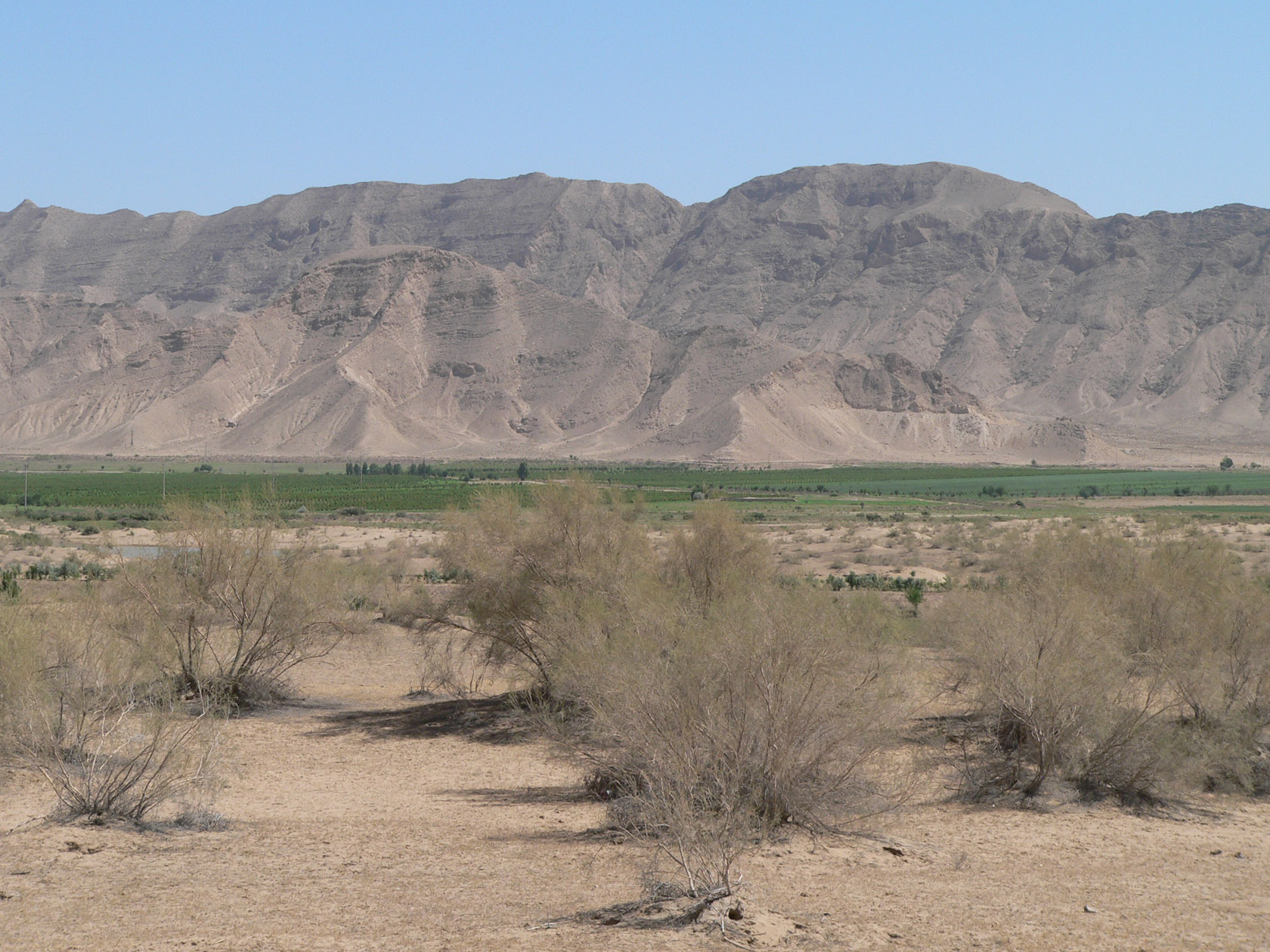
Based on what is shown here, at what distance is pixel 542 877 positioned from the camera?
10.9m

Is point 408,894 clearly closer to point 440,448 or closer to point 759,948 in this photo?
point 759,948

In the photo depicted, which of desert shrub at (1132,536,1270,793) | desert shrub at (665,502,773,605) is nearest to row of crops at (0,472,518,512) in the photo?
desert shrub at (665,502,773,605)

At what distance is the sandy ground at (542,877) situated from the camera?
9289mm

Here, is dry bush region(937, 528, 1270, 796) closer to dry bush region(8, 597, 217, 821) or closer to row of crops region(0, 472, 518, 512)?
dry bush region(8, 597, 217, 821)

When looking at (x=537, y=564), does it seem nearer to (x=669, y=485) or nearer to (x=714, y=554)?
(x=714, y=554)

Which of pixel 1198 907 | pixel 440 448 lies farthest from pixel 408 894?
pixel 440 448

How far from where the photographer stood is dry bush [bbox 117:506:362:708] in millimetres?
20234

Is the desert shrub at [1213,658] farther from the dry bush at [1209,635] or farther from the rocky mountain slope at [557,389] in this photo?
the rocky mountain slope at [557,389]

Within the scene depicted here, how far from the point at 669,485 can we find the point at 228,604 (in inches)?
3162

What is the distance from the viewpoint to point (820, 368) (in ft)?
538

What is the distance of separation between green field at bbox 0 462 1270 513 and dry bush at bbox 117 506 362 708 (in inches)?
1742

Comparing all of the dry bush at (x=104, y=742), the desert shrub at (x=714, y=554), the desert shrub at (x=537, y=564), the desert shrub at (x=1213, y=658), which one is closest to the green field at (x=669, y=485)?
the desert shrub at (x=714, y=554)

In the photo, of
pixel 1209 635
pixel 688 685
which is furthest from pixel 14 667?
pixel 1209 635

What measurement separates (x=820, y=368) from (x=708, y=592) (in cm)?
14538
